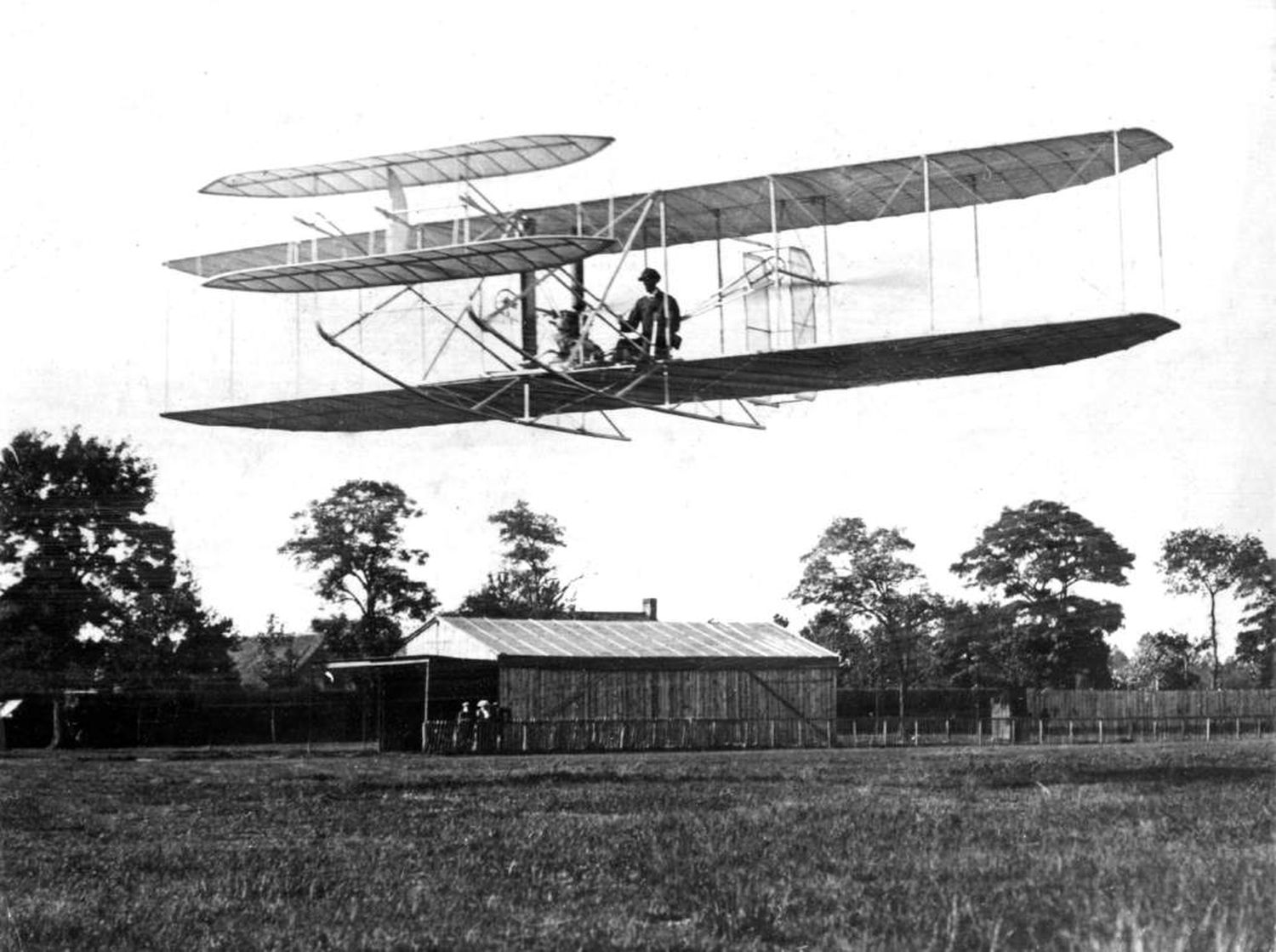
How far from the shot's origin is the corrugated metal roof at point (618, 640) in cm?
4653

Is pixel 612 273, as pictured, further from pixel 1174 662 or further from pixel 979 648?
pixel 1174 662

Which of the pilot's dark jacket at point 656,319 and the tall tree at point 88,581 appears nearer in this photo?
the pilot's dark jacket at point 656,319

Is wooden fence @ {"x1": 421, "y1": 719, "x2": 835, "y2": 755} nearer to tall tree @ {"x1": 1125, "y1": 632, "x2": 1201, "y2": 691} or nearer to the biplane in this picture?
the biplane

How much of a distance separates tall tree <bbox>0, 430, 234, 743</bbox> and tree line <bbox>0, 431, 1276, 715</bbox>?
6 cm

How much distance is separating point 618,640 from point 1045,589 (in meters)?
23.9

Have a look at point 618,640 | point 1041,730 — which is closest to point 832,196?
point 618,640

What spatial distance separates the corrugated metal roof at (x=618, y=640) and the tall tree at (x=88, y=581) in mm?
10243

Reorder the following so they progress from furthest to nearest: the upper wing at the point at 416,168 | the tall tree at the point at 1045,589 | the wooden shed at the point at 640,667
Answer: the tall tree at the point at 1045,589, the wooden shed at the point at 640,667, the upper wing at the point at 416,168

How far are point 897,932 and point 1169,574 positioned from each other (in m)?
54.8

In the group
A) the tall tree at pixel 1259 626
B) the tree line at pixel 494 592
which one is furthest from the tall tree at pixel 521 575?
the tall tree at pixel 1259 626

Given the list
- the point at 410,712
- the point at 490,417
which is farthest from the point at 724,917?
the point at 410,712

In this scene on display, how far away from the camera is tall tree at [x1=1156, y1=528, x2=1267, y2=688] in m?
57.5

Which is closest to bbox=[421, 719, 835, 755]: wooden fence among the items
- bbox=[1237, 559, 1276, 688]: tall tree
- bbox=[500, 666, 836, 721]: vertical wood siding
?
bbox=[500, 666, 836, 721]: vertical wood siding

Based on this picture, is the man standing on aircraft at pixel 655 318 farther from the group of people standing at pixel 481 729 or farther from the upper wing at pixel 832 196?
the group of people standing at pixel 481 729
